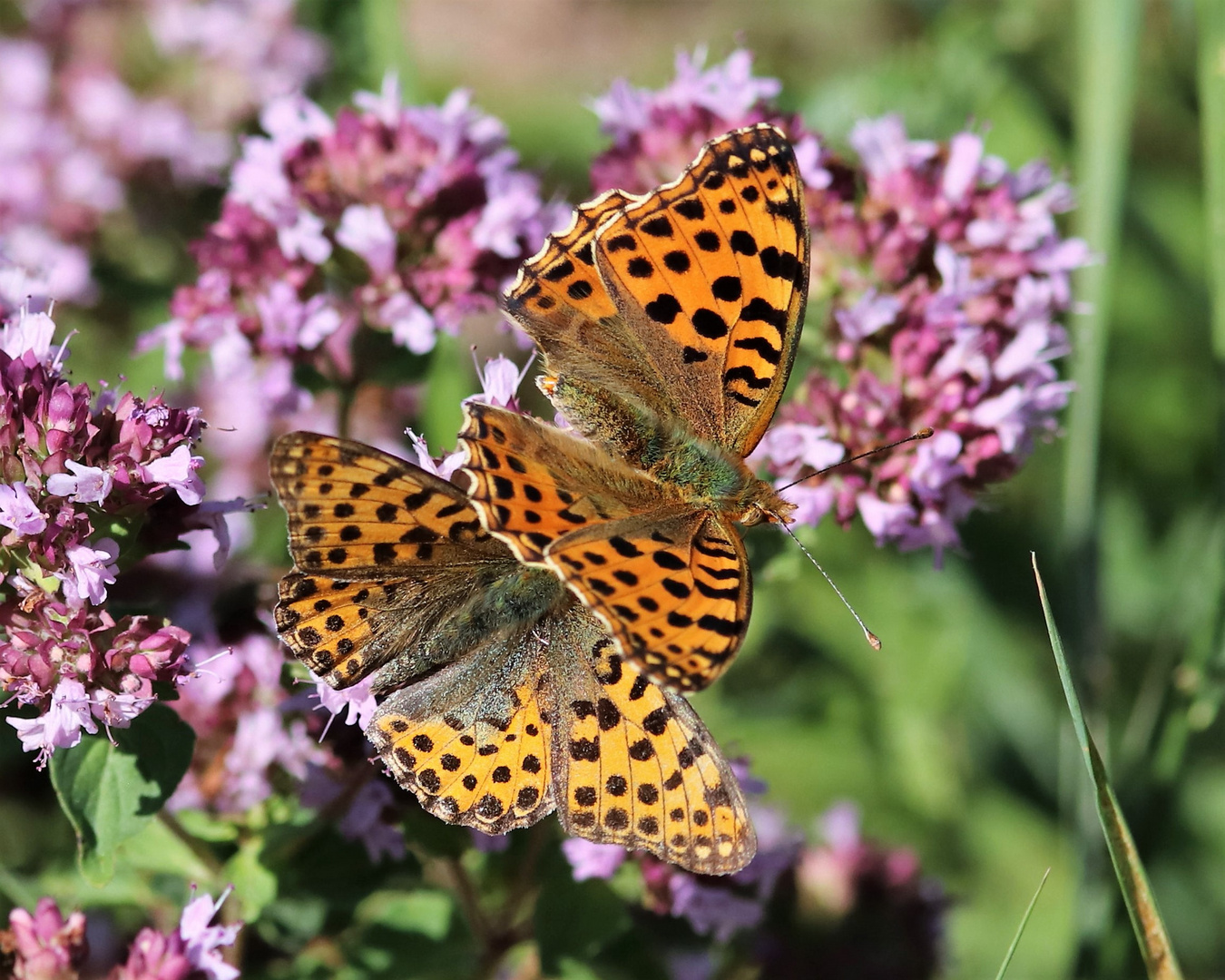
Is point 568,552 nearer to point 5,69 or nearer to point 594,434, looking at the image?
point 594,434

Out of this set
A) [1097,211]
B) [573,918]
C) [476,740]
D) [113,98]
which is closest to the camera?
[476,740]

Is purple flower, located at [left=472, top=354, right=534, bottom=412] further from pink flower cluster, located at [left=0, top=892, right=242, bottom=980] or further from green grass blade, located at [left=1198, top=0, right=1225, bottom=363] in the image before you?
green grass blade, located at [left=1198, top=0, right=1225, bottom=363]

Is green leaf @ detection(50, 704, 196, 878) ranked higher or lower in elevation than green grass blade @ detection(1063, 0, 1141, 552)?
lower

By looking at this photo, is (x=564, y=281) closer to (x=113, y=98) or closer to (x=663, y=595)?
(x=663, y=595)

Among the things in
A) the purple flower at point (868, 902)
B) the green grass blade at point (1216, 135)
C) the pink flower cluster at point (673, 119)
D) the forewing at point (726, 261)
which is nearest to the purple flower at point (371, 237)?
the pink flower cluster at point (673, 119)

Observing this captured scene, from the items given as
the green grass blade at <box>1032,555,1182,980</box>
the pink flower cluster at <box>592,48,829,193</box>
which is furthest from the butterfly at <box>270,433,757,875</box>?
the pink flower cluster at <box>592,48,829,193</box>

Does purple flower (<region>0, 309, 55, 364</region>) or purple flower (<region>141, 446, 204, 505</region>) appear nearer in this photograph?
purple flower (<region>141, 446, 204, 505</region>)

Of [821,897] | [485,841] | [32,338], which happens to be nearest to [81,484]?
[32,338]
